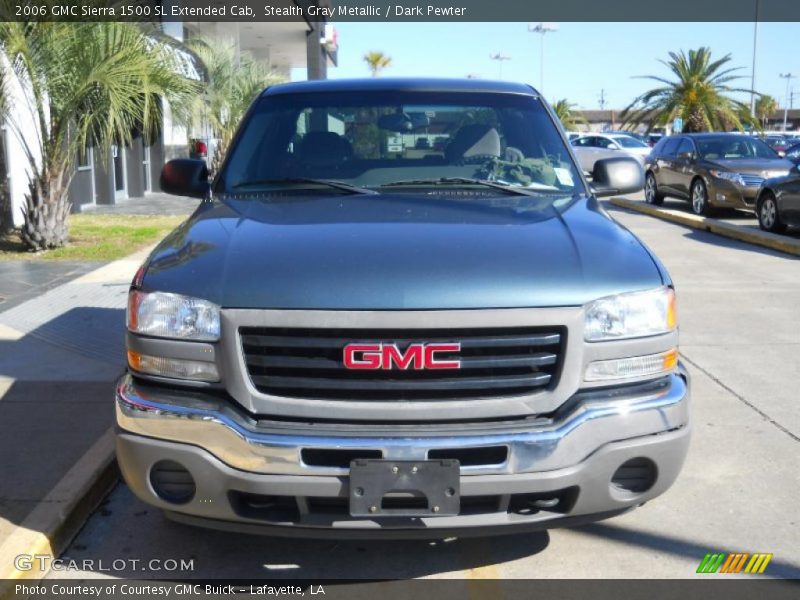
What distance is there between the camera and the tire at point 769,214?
538 inches

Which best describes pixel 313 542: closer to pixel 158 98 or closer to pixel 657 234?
pixel 158 98

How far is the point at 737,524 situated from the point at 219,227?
263 cm

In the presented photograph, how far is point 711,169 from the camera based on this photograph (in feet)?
55.7

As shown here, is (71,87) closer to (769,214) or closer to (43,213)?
(43,213)

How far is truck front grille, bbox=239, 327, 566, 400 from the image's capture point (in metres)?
3.01

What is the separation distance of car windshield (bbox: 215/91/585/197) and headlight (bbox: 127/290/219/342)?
128cm

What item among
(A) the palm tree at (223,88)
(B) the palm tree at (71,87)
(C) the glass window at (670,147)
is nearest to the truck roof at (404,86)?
(B) the palm tree at (71,87)

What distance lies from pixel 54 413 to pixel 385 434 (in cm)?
300

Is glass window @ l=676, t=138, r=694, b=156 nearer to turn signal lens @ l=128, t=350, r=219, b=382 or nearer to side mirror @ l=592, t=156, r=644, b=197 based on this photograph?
side mirror @ l=592, t=156, r=644, b=197

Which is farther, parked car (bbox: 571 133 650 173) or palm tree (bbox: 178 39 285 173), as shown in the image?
parked car (bbox: 571 133 650 173)

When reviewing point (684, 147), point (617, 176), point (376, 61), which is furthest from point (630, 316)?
point (376, 61)

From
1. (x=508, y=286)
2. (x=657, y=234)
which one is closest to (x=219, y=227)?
(x=508, y=286)

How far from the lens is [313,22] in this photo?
35062 mm
